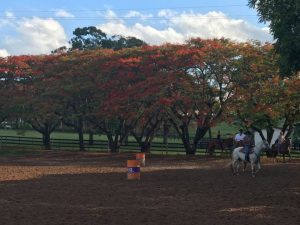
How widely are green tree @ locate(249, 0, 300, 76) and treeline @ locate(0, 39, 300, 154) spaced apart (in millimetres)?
13881

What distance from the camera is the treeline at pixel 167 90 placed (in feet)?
101

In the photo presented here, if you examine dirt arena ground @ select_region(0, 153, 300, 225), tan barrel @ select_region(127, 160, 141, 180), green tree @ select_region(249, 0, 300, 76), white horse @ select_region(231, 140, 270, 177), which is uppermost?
Result: green tree @ select_region(249, 0, 300, 76)

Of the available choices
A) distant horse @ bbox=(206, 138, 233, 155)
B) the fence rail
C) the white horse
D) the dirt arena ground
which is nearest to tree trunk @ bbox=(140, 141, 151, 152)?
the fence rail

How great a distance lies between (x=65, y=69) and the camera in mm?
38312

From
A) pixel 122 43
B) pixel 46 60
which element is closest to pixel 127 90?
pixel 46 60

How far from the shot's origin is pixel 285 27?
46.0ft

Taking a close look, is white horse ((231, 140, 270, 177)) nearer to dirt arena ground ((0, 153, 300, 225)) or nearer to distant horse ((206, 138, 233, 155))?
dirt arena ground ((0, 153, 300, 225))

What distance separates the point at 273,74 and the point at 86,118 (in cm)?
1408

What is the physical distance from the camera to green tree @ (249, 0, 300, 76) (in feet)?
45.3

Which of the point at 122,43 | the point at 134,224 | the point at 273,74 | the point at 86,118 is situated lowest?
the point at 134,224

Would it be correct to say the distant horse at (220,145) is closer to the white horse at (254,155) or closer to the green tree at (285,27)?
the white horse at (254,155)

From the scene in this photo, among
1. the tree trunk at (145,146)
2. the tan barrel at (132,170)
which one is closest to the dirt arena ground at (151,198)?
the tan barrel at (132,170)

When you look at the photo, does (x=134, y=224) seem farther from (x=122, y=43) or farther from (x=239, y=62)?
(x=122, y=43)

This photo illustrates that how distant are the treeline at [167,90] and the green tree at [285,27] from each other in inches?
546
